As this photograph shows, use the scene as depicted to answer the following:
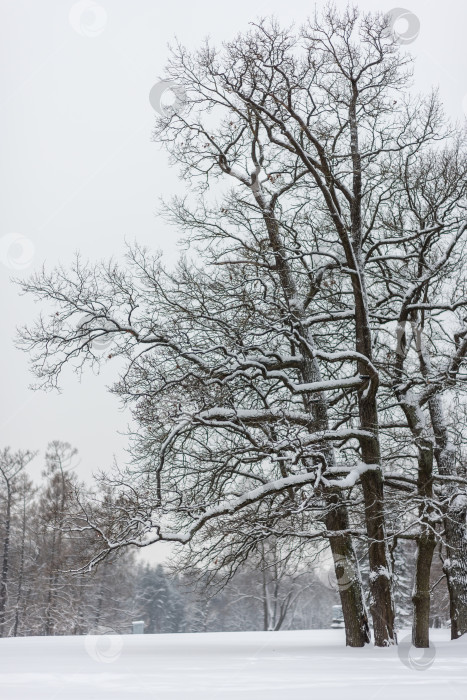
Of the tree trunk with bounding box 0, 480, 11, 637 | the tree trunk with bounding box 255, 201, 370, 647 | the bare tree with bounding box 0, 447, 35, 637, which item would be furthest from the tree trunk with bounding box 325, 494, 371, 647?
the bare tree with bounding box 0, 447, 35, 637

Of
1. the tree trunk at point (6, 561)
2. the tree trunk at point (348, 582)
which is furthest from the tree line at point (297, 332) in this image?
the tree trunk at point (6, 561)

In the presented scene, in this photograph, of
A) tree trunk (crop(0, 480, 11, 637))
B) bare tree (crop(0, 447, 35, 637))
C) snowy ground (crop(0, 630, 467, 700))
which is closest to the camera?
snowy ground (crop(0, 630, 467, 700))

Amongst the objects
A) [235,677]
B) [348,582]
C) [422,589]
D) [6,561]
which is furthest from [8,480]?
[235,677]

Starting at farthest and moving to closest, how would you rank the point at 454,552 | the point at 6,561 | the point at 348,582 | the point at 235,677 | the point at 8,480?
the point at 8,480 < the point at 6,561 < the point at 454,552 < the point at 348,582 < the point at 235,677

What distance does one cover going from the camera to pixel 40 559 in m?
36.2

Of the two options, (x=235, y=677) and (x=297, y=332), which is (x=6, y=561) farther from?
(x=235, y=677)

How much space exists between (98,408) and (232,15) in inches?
7405

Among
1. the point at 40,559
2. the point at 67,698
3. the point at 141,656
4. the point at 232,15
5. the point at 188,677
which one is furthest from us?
the point at 232,15

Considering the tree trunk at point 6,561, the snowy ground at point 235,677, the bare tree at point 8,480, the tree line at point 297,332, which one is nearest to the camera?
the snowy ground at point 235,677

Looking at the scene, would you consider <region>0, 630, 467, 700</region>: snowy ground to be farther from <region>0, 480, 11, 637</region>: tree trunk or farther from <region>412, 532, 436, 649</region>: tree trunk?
<region>0, 480, 11, 637</region>: tree trunk

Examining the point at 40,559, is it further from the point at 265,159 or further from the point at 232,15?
the point at 232,15

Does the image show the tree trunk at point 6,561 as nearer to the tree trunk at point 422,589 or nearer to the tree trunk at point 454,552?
the tree trunk at point 454,552

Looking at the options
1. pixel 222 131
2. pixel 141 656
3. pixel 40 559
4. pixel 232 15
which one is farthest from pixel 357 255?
pixel 232 15

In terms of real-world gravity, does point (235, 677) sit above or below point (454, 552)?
below
